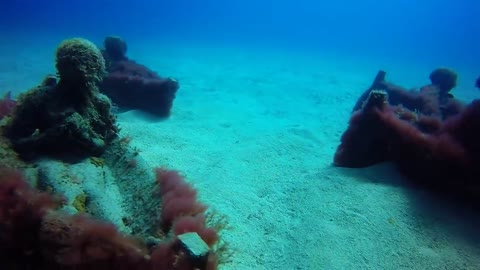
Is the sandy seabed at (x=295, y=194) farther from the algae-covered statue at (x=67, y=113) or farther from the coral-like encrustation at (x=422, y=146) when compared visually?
the algae-covered statue at (x=67, y=113)

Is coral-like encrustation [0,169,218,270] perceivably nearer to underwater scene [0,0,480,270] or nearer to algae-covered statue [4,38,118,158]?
underwater scene [0,0,480,270]

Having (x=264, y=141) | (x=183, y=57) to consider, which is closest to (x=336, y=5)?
(x=183, y=57)

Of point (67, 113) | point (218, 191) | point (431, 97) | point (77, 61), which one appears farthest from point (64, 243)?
point (431, 97)

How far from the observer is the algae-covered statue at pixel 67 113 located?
3875 millimetres

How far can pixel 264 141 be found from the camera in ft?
26.2

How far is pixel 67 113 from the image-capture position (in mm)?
3992

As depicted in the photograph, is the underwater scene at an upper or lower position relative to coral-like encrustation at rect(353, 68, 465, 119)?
lower

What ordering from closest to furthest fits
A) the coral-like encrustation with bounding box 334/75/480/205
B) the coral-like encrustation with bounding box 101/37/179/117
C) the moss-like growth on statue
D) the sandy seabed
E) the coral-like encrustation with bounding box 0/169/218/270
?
the coral-like encrustation with bounding box 0/169/218/270 → the sandy seabed → the moss-like growth on statue → the coral-like encrustation with bounding box 334/75/480/205 → the coral-like encrustation with bounding box 101/37/179/117

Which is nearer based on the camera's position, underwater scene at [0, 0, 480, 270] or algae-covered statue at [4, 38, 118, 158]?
underwater scene at [0, 0, 480, 270]

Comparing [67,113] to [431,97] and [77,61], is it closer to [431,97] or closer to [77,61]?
[77,61]

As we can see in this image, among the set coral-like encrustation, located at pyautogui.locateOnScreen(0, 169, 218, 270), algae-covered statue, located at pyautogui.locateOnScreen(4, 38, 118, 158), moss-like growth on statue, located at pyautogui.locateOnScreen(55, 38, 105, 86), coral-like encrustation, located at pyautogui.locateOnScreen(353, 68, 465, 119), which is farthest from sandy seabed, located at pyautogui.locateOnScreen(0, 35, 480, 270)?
moss-like growth on statue, located at pyautogui.locateOnScreen(55, 38, 105, 86)

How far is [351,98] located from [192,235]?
14004mm

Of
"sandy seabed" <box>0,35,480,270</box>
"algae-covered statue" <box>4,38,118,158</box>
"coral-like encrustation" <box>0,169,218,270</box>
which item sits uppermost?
"algae-covered statue" <box>4,38,118,158</box>

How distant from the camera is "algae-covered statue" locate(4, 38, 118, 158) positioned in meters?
3.88
